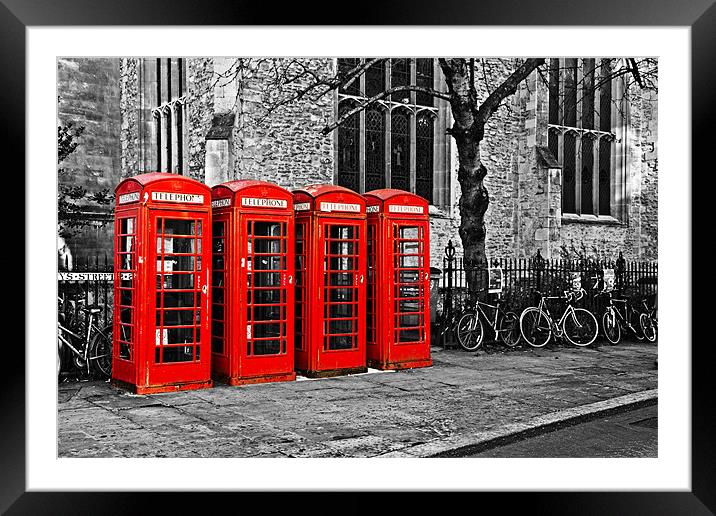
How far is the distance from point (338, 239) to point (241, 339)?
6.19ft

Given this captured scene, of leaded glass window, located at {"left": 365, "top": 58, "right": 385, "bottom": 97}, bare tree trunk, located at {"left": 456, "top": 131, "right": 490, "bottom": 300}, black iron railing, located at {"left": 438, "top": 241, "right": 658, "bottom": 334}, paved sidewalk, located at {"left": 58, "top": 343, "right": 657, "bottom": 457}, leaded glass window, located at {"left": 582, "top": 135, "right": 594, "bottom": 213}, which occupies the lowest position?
paved sidewalk, located at {"left": 58, "top": 343, "right": 657, "bottom": 457}

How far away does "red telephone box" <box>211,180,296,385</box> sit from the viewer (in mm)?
8711

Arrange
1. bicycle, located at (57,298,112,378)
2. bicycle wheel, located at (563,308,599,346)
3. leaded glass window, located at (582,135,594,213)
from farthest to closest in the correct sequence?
leaded glass window, located at (582,135,594,213) → bicycle wheel, located at (563,308,599,346) → bicycle, located at (57,298,112,378)

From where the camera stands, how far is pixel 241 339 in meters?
8.73

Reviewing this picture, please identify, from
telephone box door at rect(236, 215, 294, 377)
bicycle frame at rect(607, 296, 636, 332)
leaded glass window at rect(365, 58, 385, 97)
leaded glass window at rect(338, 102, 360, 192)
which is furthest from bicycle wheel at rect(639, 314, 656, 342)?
telephone box door at rect(236, 215, 294, 377)

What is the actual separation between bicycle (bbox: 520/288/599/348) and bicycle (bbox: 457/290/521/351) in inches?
7.3

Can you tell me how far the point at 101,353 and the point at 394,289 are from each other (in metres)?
4.00

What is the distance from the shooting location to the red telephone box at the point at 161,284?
8.08 m

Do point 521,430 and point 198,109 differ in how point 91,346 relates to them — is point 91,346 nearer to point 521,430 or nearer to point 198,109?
point 521,430

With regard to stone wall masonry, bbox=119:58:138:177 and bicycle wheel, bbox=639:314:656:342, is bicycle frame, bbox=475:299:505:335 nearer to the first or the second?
bicycle wheel, bbox=639:314:656:342

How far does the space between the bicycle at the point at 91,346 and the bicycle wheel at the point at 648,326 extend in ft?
32.7

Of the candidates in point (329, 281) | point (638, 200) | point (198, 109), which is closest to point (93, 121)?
point (198, 109)
